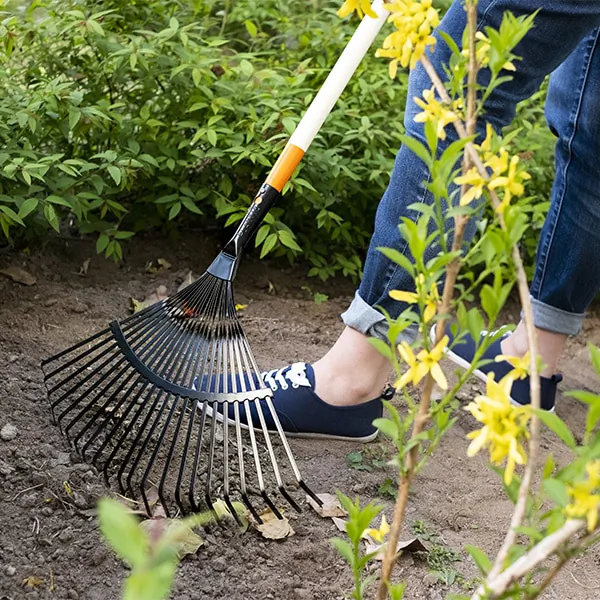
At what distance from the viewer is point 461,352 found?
2449 mm

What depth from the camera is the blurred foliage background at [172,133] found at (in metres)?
2.31

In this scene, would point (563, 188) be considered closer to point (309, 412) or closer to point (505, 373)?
point (505, 373)

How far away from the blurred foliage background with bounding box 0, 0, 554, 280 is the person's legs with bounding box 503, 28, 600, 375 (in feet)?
0.60

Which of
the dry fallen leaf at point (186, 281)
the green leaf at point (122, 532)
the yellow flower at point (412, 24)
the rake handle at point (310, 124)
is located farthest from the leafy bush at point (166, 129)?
the green leaf at point (122, 532)

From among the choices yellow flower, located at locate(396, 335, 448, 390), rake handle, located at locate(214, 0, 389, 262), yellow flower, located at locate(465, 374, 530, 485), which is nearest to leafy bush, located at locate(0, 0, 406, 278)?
rake handle, located at locate(214, 0, 389, 262)

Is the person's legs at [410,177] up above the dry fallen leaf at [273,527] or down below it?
above

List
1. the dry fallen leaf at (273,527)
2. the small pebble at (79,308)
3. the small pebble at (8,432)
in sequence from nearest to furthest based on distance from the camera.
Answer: the dry fallen leaf at (273,527), the small pebble at (8,432), the small pebble at (79,308)

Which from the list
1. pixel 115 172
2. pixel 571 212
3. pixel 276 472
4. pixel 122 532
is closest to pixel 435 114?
pixel 122 532

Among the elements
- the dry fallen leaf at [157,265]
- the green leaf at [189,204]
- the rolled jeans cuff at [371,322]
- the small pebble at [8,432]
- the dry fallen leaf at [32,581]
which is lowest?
the dry fallen leaf at [157,265]

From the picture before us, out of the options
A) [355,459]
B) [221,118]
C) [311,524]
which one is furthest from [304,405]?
[221,118]

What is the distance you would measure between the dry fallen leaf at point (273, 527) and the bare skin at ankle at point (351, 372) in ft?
1.23

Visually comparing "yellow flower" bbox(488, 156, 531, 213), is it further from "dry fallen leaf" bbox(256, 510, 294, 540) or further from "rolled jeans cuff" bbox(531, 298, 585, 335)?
"rolled jeans cuff" bbox(531, 298, 585, 335)

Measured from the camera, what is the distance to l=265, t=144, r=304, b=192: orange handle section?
1.96 metres

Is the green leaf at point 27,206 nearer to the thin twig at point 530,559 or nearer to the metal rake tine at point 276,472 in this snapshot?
the metal rake tine at point 276,472
